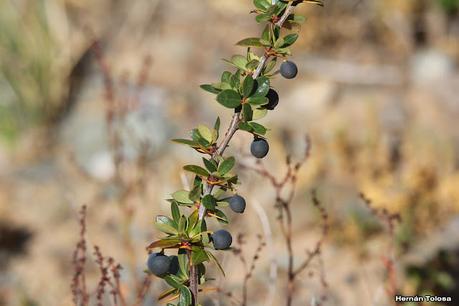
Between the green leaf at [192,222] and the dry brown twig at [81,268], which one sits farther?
the dry brown twig at [81,268]

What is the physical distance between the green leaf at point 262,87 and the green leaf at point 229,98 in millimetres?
32

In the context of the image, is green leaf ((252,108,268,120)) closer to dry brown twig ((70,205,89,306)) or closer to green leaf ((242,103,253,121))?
green leaf ((242,103,253,121))

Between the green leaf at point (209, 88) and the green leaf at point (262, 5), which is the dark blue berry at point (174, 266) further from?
the green leaf at point (262, 5)

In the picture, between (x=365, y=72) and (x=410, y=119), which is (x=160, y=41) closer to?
(x=365, y=72)

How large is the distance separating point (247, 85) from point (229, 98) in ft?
0.12

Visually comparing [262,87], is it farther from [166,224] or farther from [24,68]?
[24,68]

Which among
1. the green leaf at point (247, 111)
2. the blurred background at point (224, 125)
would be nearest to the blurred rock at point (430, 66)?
the blurred background at point (224, 125)

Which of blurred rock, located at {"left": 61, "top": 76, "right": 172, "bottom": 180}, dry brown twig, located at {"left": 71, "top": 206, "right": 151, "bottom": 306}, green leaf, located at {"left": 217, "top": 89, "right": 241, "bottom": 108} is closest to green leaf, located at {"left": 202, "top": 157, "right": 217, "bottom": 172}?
green leaf, located at {"left": 217, "top": 89, "right": 241, "bottom": 108}

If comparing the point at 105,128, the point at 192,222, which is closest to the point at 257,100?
the point at 192,222

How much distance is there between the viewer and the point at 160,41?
219 inches

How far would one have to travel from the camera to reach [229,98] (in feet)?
4.10

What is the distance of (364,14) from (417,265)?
2.97 meters

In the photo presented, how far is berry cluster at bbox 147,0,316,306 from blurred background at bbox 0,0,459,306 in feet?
4.48

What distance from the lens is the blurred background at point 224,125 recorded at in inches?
126
